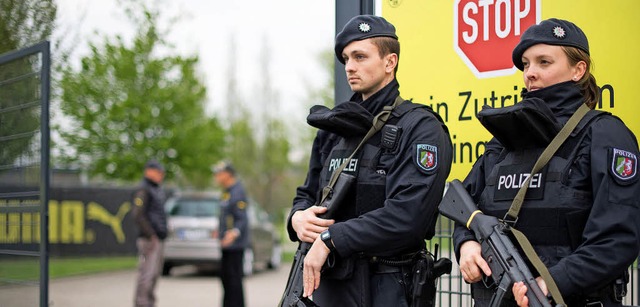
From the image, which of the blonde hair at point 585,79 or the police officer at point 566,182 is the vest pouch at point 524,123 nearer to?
the police officer at point 566,182

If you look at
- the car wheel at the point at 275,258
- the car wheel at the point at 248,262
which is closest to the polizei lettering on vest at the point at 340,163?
the car wheel at the point at 248,262

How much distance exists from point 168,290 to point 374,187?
32.6 feet

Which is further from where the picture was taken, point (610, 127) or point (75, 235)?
point (75, 235)

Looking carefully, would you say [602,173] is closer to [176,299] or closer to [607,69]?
[607,69]

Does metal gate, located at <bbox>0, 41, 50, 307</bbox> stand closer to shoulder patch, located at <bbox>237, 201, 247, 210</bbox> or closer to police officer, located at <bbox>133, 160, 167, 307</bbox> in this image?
police officer, located at <bbox>133, 160, 167, 307</bbox>

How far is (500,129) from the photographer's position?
8.84 ft

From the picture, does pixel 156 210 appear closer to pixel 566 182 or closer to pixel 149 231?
pixel 149 231

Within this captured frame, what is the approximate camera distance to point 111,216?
724 inches

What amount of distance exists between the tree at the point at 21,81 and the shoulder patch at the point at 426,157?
3.01 metres

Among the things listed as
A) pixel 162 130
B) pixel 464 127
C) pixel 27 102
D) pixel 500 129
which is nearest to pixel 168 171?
pixel 162 130

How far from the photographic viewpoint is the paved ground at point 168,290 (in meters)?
10.9

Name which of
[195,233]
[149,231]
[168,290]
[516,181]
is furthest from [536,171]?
[195,233]

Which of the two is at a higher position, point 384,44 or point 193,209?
point 384,44

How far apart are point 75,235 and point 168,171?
2.91m
